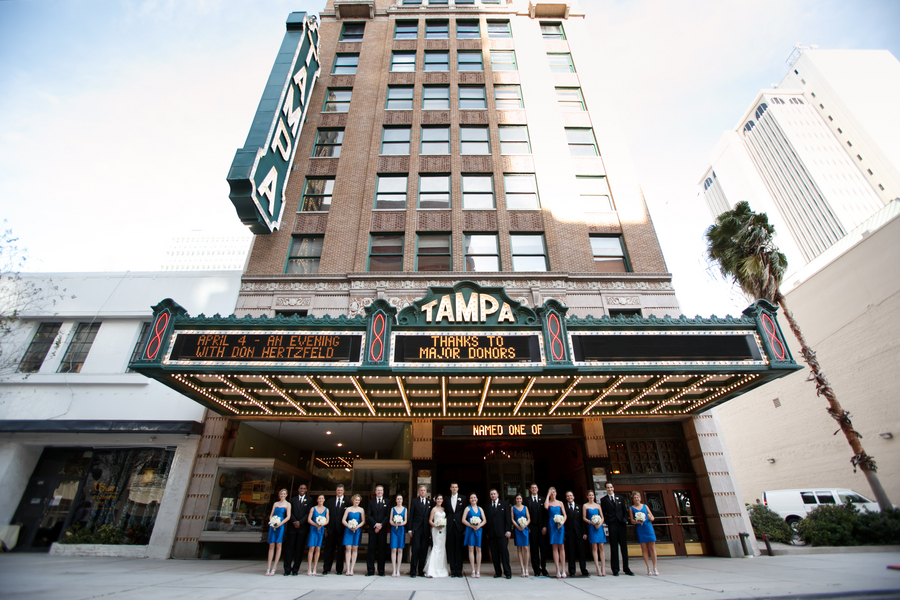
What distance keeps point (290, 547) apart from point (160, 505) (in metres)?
6.37

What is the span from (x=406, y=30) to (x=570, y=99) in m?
12.6

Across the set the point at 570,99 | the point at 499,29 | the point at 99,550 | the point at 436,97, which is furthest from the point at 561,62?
the point at 99,550

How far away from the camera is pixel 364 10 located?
27.8 metres

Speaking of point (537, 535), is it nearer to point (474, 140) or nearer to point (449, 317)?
point (449, 317)

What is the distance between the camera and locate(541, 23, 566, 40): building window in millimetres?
27188

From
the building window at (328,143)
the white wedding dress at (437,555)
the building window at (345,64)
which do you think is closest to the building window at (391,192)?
the building window at (328,143)

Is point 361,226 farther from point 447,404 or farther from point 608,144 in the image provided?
Result: point 608,144

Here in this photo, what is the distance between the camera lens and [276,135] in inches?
690

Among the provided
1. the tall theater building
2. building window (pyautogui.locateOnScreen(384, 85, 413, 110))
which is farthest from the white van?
building window (pyautogui.locateOnScreen(384, 85, 413, 110))

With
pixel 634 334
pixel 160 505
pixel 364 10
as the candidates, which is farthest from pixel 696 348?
pixel 364 10

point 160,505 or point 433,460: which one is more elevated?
point 433,460

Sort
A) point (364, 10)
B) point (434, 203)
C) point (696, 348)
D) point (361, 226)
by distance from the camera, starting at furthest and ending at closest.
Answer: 1. point (364, 10)
2. point (434, 203)
3. point (361, 226)
4. point (696, 348)

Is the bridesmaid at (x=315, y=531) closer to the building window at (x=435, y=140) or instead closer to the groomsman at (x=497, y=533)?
the groomsman at (x=497, y=533)

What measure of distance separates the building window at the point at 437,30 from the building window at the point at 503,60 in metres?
3.77
